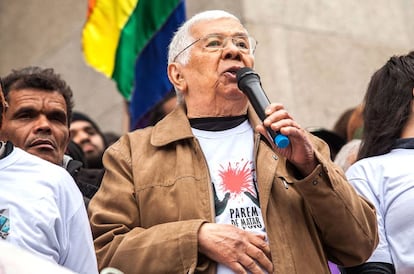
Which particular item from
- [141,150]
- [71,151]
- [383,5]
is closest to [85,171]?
[71,151]

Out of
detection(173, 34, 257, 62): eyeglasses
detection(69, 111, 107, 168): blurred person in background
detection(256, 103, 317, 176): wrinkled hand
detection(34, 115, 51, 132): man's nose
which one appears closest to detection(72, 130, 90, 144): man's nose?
detection(69, 111, 107, 168): blurred person in background

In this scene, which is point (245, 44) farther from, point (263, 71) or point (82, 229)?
point (263, 71)

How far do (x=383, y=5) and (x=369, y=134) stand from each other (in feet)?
15.8

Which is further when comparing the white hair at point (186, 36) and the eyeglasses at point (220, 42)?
the white hair at point (186, 36)

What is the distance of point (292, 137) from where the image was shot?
3633 mm

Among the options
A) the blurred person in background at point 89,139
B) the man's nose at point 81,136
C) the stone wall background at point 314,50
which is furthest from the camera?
the stone wall background at point 314,50

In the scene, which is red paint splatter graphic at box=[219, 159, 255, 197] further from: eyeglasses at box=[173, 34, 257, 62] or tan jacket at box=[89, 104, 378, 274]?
eyeglasses at box=[173, 34, 257, 62]

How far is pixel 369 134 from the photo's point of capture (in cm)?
443

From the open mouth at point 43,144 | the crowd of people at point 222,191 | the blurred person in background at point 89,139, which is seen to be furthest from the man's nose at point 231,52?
the blurred person in background at point 89,139

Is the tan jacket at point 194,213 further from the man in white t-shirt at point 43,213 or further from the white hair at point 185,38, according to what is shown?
the white hair at point 185,38

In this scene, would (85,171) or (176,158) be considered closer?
(176,158)

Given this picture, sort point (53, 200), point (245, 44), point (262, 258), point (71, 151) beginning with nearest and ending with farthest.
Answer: point (53, 200) < point (262, 258) < point (245, 44) < point (71, 151)

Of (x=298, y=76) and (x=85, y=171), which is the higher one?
(x=85, y=171)

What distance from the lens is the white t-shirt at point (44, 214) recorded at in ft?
10.7
